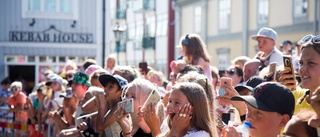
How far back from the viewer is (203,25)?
103 ft

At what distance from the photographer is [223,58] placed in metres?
29.7

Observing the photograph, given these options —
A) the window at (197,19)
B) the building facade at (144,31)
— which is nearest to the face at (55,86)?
the window at (197,19)

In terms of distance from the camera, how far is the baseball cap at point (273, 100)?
4340mm

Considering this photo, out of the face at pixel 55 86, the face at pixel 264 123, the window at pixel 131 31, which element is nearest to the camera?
the face at pixel 264 123

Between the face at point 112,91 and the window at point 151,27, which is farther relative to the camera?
the window at point 151,27

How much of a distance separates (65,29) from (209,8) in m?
9.92

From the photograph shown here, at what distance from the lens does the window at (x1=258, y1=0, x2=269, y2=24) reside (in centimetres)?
2528

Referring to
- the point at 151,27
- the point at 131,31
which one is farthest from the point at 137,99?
the point at 151,27

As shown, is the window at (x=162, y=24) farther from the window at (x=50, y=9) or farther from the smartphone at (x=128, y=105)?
the smartphone at (x=128, y=105)

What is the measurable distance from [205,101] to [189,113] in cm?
20

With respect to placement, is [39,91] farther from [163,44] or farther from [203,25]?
[163,44]

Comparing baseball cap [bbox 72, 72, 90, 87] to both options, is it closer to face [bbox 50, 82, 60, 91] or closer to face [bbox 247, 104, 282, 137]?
face [bbox 50, 82, 60, 91]

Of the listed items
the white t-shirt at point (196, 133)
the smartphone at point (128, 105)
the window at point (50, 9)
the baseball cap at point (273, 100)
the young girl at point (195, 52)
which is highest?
the window at point (50, 9)

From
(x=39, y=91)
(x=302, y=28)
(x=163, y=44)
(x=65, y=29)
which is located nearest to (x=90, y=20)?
(x=65, y=29)
